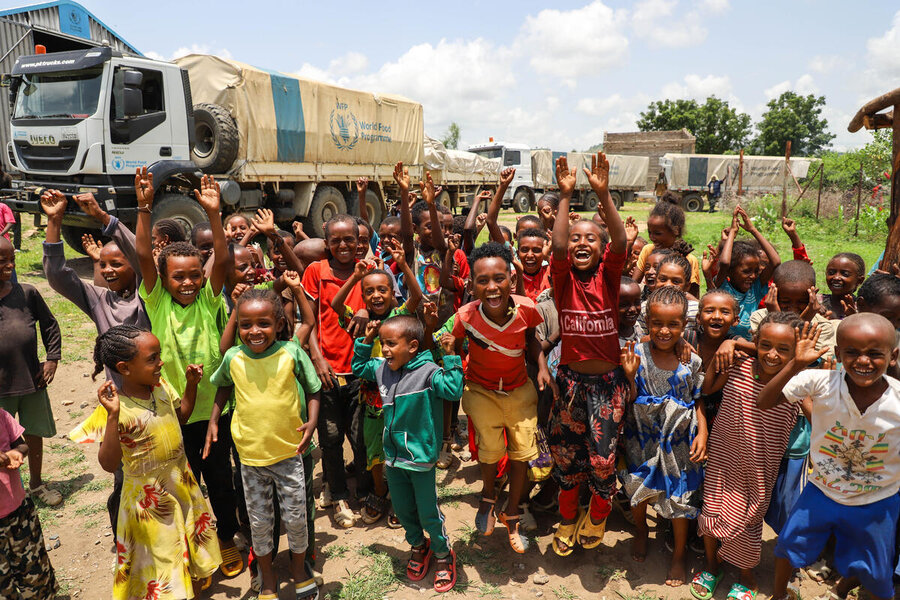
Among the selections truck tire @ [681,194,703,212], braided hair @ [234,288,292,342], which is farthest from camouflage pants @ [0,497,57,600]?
truck tire @ [681,194,703,212]

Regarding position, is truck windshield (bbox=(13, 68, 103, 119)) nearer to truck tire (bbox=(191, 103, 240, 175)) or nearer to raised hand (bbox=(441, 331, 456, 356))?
truck tire (bbox=(191, 103, 240, 175))

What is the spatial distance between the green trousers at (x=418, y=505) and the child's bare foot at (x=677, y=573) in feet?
3.38

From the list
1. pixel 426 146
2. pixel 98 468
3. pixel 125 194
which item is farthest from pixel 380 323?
pixel 426 146

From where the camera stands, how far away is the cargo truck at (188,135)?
25.0 ft

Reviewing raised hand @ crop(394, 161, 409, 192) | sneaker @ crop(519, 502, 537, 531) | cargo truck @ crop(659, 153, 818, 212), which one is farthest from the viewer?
cargo truck @ crop(659, 153, 818, 212)

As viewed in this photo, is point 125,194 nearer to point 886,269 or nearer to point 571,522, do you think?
point 571,522

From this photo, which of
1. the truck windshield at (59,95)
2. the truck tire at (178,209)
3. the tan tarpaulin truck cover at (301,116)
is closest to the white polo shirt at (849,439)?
the truck tire at (178,209)

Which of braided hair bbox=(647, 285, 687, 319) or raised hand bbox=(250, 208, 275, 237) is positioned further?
raised hand bbox=(250, 208, 275, 237)

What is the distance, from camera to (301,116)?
10.6 meters

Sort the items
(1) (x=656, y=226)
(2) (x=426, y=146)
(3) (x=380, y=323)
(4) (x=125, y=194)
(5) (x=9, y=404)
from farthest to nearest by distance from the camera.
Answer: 1. (2) (x=426, y=146)
2. (4) (x=125, y=194)
3. (1) (x=656, y=226)
4. (5) (x=9, y=404)
5. (3) (x=380, y=323)

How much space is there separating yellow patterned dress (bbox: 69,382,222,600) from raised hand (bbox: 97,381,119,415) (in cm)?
19

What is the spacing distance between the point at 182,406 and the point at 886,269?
362 centimetres

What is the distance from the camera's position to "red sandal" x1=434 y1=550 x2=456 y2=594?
2.56 meters

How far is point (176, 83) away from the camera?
8.34 m
